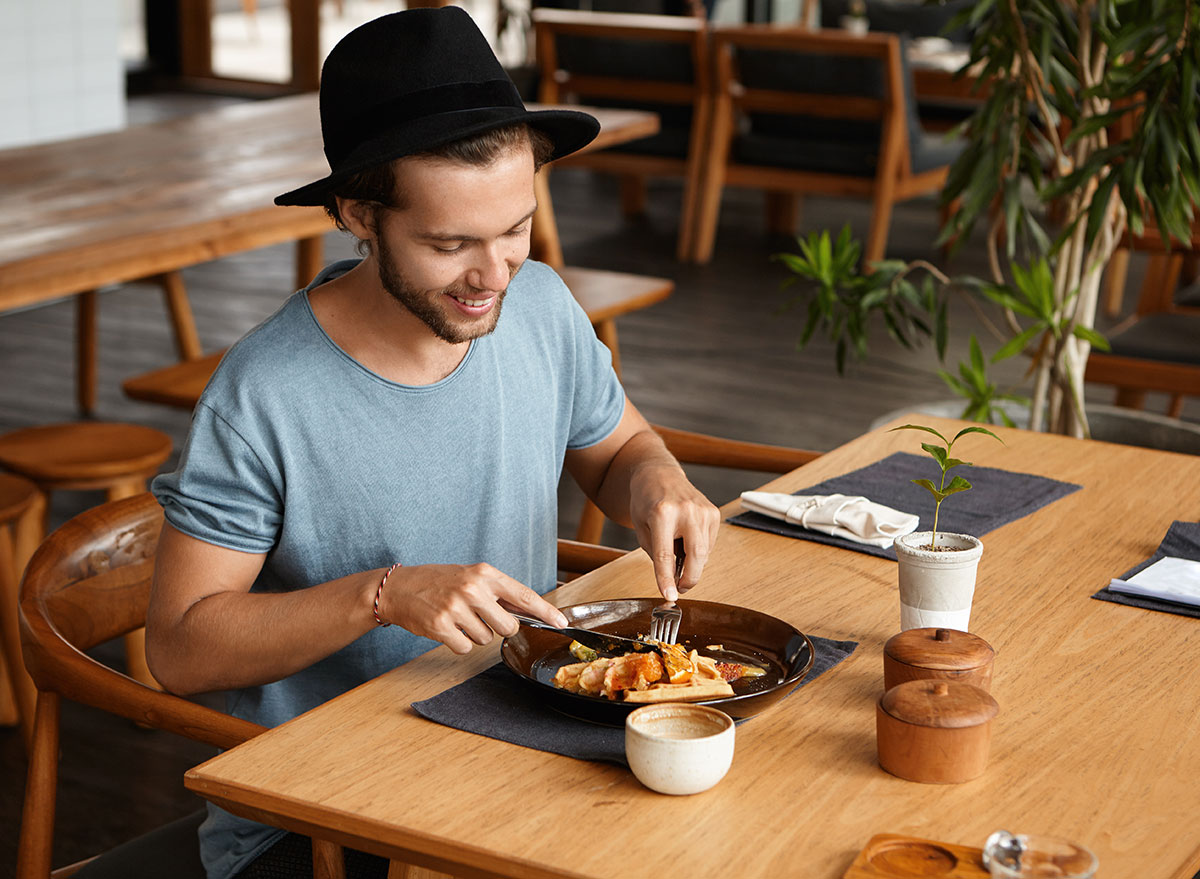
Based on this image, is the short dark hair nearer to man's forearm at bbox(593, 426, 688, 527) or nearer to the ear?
the ear

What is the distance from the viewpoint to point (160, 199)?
9.96ft

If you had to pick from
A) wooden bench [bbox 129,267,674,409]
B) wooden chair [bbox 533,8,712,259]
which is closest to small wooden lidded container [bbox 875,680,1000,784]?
wooden bench [bbox 129,267,674,409]

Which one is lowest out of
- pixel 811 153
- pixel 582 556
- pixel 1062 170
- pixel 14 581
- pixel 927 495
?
pixel 14 581

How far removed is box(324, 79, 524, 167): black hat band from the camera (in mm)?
1392

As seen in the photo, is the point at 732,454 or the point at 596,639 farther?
the point at 732,454

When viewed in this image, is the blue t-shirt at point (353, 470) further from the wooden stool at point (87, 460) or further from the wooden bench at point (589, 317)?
the wooden bench at point (589, 317)

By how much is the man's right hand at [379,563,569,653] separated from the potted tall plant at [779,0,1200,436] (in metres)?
1.48

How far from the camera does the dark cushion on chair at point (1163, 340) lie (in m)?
3.45

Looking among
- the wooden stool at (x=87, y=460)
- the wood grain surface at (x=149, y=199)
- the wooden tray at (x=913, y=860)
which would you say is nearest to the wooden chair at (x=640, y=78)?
the wood grain surface at (x=149, y=199)

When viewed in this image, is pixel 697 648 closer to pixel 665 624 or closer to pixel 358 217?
pixel 665 624

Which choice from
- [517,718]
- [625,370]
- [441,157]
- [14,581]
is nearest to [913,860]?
[517,718]

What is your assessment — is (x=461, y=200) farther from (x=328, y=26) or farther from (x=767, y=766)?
(x=328, y=26)

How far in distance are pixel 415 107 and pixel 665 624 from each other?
0.54 m

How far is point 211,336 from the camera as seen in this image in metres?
5.46
